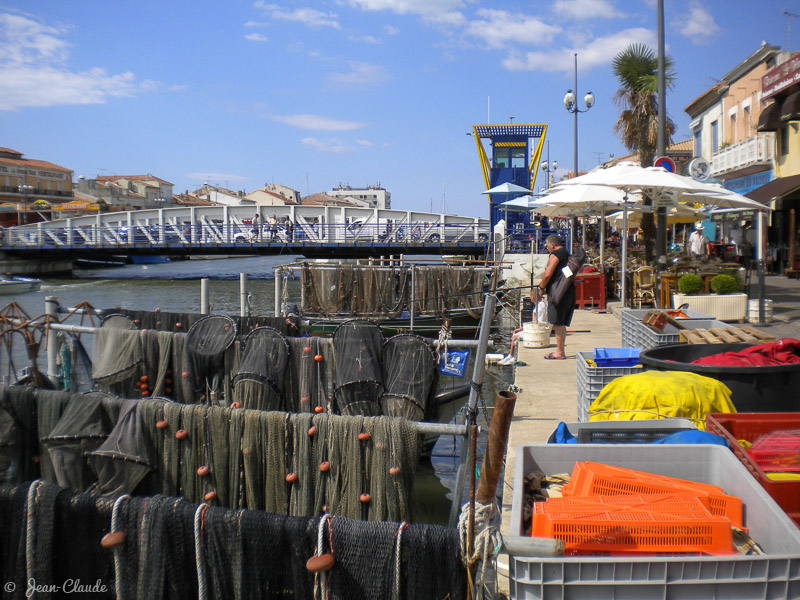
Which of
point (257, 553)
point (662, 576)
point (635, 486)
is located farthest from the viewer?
point (257, 553)

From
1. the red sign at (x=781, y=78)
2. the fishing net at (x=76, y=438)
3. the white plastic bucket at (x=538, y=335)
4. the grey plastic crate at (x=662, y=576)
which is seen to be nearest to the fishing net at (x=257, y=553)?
the fishing net at (x=76, y=438)

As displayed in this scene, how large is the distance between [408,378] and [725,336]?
264cm

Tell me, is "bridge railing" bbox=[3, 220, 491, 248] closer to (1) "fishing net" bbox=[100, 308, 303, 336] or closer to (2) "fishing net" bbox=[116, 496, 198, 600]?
(1) "fishing net" bbox=[100, 308, 303, 336]

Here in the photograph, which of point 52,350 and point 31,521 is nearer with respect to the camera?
point 31,521

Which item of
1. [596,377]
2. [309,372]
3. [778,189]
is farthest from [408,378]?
[778,189]

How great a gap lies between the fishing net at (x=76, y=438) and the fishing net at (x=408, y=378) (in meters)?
2.13

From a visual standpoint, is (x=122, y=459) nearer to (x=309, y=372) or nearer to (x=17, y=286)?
(x=309, y=372)

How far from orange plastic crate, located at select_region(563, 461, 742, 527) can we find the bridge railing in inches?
1439

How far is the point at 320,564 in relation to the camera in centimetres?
299

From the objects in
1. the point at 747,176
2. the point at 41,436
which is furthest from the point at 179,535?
the point at 747,176

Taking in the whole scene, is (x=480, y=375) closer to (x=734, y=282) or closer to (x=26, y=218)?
(x=734, y=282)

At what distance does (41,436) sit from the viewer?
14.2ft

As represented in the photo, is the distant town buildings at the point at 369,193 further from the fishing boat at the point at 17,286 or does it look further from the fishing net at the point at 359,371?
the fishing net at the point at 359,371

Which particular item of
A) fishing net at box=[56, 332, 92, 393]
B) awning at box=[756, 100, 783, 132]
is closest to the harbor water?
fishing net at box=[56, 332, 92, 393]
